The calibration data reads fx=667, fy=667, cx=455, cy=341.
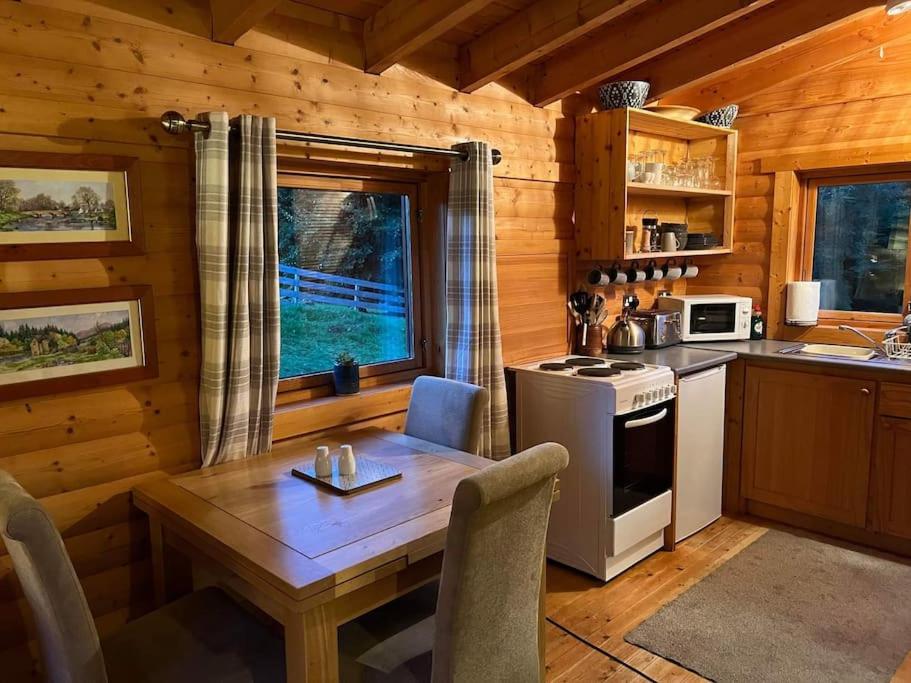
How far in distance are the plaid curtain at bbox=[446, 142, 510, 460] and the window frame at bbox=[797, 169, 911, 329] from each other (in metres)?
2.12

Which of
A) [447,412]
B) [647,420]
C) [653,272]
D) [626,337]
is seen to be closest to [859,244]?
[653,272]

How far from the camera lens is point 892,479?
3.13 meters

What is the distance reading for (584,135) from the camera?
3.47 meters

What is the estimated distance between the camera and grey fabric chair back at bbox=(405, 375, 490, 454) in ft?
8.15

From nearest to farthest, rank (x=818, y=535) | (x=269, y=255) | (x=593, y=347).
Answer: (x=269, y=255)
(x=818, y=535)
(x=593, y=347)

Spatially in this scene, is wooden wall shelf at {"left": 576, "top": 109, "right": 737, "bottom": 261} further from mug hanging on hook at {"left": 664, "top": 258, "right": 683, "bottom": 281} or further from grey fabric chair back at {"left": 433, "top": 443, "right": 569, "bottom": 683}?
grey fabric chair back at {"left": 433, "top": 443, "right": 569, "bottom": 683}

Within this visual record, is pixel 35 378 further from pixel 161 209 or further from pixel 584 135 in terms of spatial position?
pixel 584 135

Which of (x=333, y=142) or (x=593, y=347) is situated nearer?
(x=333, y=142)

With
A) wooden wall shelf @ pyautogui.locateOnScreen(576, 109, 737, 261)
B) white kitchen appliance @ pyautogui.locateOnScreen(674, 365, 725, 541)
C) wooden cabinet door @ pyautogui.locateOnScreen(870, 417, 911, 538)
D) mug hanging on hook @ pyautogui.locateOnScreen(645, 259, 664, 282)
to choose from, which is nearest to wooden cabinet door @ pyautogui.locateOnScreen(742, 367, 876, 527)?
wooden cabinet door @ pyautogui.locateOnScreen(870, 417, 911, 538)

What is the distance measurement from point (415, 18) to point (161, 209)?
3.67ft

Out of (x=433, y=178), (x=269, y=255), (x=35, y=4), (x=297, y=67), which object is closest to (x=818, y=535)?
(x=433, y=178)

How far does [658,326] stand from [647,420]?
35.8 inches

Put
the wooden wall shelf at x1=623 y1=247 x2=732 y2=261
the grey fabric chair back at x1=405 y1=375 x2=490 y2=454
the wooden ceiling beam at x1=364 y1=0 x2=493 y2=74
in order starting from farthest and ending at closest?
the wooden wall shelf at x1=623 y1=247 x2=732 y2=261 < the grey fabric chair back at x1=405 y1=375 x2=490 y2=454 < the wooden ceiling beam at x1=364 y1=0 x2=493 y2=74

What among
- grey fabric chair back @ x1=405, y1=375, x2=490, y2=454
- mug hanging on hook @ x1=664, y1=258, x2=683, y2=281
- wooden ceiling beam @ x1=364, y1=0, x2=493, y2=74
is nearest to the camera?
wooden ceiling beam @ x1=364, y1=0, x2=493, y2=74
